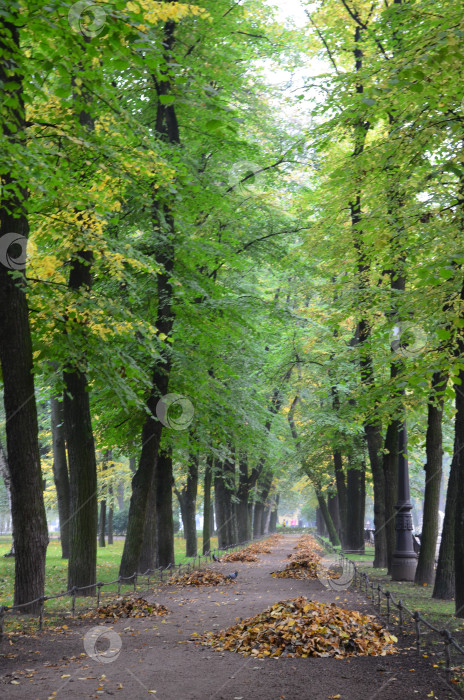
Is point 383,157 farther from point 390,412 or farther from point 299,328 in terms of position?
point 299,328

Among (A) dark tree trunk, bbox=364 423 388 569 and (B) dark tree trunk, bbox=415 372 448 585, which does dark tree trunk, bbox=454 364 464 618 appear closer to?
(B) dark tree trunk, bbox=415 372 448 585

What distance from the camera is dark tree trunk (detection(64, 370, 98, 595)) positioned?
493 inches

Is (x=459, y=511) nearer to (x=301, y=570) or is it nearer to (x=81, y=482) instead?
(x=81, y=482)

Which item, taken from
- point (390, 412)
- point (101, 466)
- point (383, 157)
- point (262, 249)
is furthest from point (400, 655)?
point (101, 466)

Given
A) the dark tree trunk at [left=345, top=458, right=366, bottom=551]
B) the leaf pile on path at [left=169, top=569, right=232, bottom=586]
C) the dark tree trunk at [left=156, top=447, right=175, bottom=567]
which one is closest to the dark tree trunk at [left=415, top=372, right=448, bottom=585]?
the leaf pile on path at [left=169, top=569, right=232, bottom=586]

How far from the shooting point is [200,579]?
16.7 metres

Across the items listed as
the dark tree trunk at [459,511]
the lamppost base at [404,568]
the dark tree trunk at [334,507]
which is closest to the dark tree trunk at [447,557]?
the dark tree trunk at [459,511]

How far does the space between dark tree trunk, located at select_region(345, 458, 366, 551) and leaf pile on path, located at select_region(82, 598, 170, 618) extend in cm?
1469

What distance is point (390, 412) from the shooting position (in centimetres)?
1337

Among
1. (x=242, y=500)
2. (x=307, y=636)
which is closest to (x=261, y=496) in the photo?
(x=242, y=500)

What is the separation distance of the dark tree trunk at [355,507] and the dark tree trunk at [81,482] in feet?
46.2

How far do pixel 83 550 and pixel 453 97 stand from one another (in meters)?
10.3

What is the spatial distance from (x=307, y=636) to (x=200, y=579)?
29.6ft

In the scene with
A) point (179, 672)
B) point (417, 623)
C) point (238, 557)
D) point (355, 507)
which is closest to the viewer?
point (179, 672)
